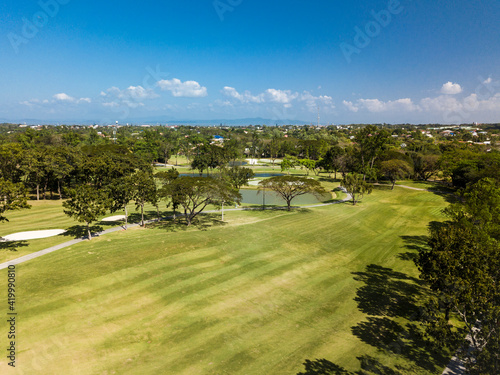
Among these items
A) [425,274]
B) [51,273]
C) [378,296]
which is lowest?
[378,296]

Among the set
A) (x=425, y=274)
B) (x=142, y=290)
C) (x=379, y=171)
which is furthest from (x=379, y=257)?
(x=379, y=171)

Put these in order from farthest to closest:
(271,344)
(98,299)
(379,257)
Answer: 1. (379,257)
2. (98,299)
3. (271,344)

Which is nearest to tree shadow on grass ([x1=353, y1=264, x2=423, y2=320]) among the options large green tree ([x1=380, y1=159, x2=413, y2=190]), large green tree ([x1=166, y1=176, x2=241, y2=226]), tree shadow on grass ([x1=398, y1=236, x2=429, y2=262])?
tree shadow on grass ([x1=398, y1=236, x2=429, y2=262])

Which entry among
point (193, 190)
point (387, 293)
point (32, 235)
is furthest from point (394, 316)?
point (32, 235)

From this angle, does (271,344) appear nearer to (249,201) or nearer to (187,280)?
(187,280)

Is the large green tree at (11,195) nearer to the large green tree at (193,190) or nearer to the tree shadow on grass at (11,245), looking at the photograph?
the tree shadow on grass at (11,245)
